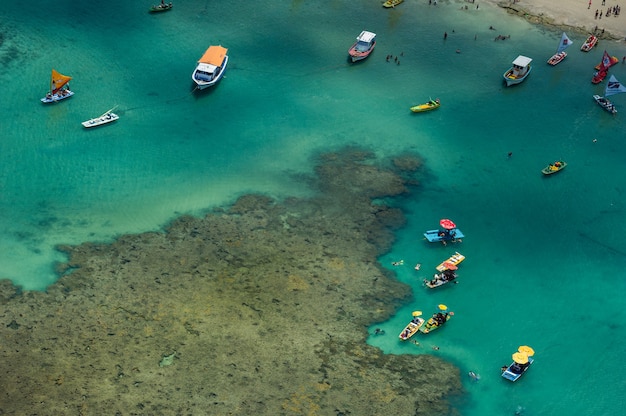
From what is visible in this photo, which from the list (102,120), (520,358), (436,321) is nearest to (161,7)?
(102,120)

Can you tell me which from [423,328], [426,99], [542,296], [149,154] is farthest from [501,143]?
[149,154]

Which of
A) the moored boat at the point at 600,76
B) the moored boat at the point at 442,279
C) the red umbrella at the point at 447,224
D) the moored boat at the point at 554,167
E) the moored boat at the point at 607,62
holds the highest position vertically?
the moored boat at the point at 607,62

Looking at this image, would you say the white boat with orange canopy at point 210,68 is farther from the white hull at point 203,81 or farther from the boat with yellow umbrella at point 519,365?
the boat with yellow umbrella at point 519,365

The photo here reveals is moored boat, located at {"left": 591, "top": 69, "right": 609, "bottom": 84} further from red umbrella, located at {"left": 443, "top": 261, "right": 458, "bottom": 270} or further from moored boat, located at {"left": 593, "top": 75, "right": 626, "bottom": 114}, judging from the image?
red umbrella, located at {"left": 443, "top": 261, "right": 458, "bottom": 270}

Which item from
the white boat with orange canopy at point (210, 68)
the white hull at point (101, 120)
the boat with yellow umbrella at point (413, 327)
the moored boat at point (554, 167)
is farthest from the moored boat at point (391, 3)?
the boat with yellow umbrella at point (413, 327)

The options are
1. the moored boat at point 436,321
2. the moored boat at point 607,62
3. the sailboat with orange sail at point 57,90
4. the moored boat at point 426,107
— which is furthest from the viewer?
the moored boat at point 607,62

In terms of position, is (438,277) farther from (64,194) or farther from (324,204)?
(64,194)
